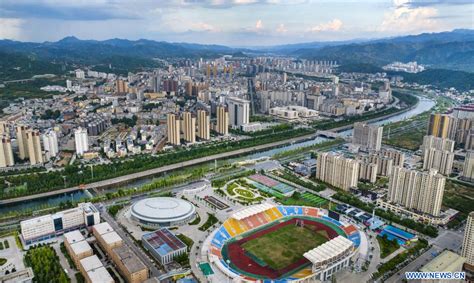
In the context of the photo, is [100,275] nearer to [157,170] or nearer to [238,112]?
[157,170]

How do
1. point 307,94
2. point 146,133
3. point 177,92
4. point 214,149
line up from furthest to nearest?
point 177,92
point 307,94
point 146,133
point 214,149

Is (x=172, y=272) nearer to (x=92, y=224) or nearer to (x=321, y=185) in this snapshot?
(x=92, y=224)

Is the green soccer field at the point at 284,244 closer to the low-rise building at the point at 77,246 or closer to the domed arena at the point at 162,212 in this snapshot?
the domed arena at the point at 162,212

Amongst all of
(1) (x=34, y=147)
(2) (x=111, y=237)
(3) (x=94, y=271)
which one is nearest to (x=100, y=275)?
(3) (x=94, y=271)

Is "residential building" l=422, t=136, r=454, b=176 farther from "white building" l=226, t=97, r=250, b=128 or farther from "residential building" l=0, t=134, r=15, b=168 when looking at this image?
"residential building" l=0, t=134, r=15, b=168

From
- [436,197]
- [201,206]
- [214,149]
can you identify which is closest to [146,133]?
[214,149]

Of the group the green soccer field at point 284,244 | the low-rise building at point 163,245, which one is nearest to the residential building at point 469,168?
the green soccer field at point 284,244
